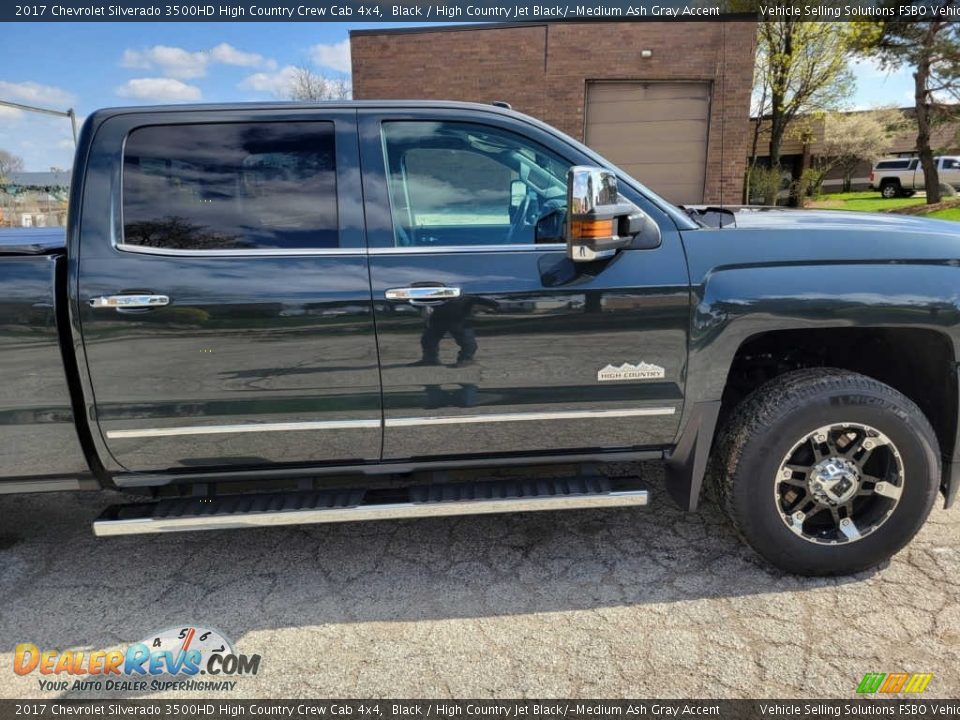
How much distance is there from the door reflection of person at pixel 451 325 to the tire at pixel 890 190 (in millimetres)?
35726

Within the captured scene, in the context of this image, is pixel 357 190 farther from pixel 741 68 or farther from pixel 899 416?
pixel 741 68

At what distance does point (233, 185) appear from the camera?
2520 mm

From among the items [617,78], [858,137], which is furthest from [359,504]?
[858,137]

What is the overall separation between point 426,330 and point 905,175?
116 feet

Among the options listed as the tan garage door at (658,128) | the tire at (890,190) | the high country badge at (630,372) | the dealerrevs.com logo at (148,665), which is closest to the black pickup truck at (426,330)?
the high country badge at (630,372)

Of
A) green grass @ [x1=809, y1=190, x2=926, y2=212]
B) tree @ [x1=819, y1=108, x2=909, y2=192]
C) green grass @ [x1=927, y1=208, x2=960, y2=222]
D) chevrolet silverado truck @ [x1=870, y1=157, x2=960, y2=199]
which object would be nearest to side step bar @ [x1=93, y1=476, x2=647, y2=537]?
green grass @ [x1=927, y1=208, x2=960, y2=222]

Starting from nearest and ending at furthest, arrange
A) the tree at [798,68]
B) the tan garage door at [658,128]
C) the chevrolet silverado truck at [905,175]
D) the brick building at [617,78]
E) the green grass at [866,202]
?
the brick building at [617,78]
the tan garage door at [658,128]
the tree at [798,68]
the green grass at [866,202]
the chevrolet silverado truck at [905,175]

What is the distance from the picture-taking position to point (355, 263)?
246 cm

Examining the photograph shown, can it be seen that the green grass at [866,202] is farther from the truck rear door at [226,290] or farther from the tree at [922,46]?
the truck rear door at [226,290]

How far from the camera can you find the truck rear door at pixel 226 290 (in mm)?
2393

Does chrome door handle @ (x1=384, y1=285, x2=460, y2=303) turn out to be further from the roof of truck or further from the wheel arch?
the wheel arch

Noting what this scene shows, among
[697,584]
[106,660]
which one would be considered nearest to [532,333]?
[697,584]

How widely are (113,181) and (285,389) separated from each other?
101cm

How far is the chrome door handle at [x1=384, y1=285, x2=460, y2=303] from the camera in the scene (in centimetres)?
243
